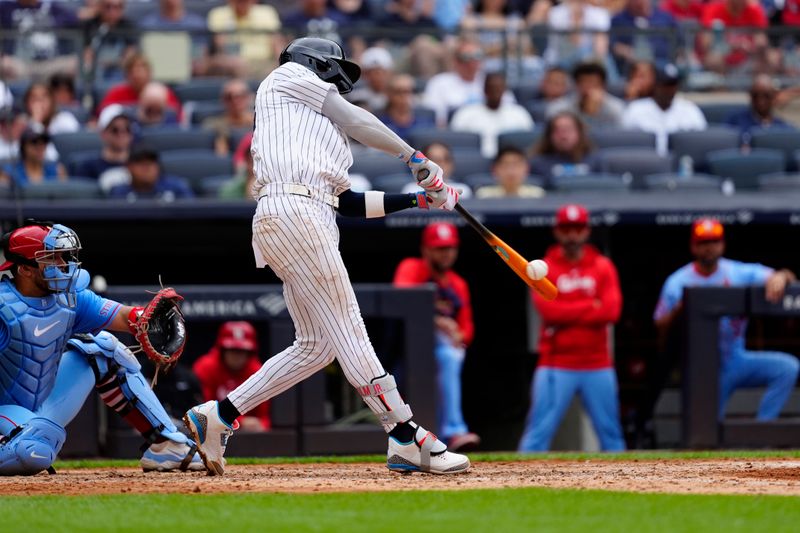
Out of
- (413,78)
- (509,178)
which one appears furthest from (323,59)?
(413,78)

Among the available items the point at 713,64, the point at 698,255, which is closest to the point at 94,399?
the point at 698,255

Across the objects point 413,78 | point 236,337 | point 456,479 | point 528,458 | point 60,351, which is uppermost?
point 413,78

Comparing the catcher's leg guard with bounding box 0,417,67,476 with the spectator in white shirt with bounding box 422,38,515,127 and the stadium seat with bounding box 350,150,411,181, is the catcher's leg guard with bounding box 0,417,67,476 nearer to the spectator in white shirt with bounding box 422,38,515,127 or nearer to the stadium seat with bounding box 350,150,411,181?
the stadium seat with bounding box 350,150,411,181

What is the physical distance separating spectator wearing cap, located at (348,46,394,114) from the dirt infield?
4943 millimetres

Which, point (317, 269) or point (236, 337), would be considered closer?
point (317, 269)

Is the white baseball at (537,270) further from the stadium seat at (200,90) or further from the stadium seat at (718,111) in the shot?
the stadium seat at (718,111)

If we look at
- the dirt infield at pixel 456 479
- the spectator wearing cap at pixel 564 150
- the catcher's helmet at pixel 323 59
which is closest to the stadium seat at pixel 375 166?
the spectator wearing cap at pixel 564 150

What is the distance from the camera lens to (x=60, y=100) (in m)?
11.2

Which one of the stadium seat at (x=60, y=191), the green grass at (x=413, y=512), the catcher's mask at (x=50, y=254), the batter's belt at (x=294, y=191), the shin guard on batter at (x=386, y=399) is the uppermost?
the stadium seat at (x=60, y=191)

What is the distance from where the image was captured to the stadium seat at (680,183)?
10.0 metres

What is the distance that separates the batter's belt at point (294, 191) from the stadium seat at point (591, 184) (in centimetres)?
459

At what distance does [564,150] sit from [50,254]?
209 inches

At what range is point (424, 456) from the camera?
5668mm

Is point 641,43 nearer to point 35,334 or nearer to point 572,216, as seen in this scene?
point 572,216
